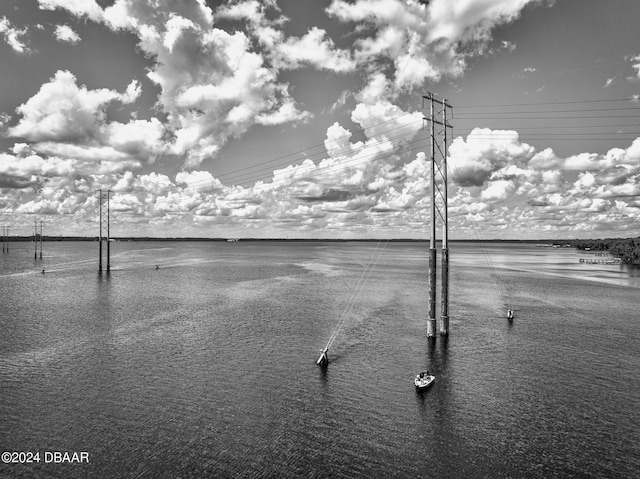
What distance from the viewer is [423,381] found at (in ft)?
82.8

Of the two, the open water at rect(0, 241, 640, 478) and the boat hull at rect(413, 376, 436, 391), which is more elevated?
the boat hull at rect(413, 376, 436, 391)

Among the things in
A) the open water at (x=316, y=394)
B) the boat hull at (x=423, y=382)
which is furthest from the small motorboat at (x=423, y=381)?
the open water at (x=316, y=394)

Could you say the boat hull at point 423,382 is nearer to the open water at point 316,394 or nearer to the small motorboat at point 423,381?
the small motorboat at point 423,381

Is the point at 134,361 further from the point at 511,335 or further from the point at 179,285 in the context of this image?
the point at 179,285

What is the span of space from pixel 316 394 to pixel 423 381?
285 inches

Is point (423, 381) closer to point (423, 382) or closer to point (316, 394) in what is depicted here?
point (423, 382)

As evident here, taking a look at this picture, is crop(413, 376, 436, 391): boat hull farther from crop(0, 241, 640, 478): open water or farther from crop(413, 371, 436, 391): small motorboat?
crop(0, 241, 640, 478): open water

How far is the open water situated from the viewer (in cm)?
1766

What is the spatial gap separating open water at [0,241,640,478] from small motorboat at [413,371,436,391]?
20.7 inches

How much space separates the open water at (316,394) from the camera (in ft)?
57.9

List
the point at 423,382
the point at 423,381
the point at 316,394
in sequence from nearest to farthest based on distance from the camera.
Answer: the point at 316,394 → the point at 423,382 → the point at 423,381

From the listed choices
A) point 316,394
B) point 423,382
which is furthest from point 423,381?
point 316,394

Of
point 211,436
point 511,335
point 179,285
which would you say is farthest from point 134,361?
point 179,285

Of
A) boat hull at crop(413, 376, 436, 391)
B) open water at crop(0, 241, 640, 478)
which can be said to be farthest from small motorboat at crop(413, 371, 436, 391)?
open water at crop(0, 241, 640, 478)
